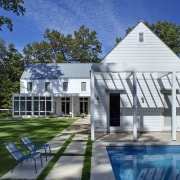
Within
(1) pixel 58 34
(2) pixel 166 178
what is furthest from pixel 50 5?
(1) pixel 58 34

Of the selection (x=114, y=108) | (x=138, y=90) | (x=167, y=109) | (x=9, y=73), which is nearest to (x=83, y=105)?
(x=9, y=73)

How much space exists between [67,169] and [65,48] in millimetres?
46563

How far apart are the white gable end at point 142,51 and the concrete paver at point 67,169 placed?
31.1 ft

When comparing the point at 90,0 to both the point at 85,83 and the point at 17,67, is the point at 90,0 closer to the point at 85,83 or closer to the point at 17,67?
the point at 85,83

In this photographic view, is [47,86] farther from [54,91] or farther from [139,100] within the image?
[139,100]

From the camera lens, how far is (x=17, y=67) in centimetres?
4466

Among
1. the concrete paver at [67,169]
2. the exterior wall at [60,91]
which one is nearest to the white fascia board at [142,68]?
the concrete paver at [67,169]

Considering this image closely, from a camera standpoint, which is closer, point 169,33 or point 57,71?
point 57,71

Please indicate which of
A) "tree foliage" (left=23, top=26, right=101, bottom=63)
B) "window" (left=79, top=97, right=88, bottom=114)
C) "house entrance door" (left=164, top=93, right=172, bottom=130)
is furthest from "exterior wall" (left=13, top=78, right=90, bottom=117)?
"house entrance door" (left=164, top=93, right=172, bottom=130)

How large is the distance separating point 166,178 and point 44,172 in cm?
341

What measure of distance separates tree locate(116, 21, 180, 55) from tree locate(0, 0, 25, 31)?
1360 inches

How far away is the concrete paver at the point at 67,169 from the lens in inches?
284

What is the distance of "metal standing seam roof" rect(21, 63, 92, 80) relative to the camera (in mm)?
38494

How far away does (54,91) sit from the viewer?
38.0 m
